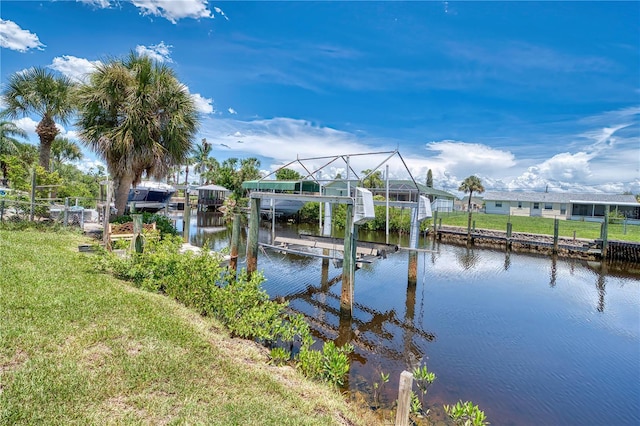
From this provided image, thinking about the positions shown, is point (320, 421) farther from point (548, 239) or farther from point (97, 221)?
point (548, 239)

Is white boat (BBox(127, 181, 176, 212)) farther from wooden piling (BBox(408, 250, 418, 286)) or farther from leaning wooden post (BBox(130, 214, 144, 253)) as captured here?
wooden piling (BBox(408, 250, 418, 286))

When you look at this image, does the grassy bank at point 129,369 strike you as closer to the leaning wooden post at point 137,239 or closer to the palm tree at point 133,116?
the leaning wooden post at point 137,239

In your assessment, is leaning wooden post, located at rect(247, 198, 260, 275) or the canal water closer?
the canal water

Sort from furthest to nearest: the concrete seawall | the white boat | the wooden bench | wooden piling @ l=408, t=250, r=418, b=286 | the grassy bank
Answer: the white boat < the concrete seawall < wooden piling @ l=408, t=250, r=418, b=286 < the wooden bench < the grassy bank

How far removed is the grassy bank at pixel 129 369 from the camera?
3314mm

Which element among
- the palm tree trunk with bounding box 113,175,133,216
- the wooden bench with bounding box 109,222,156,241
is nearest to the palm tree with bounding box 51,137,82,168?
the palm tree trunk with bounding box 113,175,133,216

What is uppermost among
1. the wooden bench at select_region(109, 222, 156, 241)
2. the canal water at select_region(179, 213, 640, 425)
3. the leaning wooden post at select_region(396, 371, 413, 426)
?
the wooden bench at select_region(109, 222, 156, 241)

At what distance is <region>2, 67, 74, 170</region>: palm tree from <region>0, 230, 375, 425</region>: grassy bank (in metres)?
13.5

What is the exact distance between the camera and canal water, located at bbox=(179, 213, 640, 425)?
6.08 meters

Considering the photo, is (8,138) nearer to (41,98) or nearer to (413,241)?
(41,98)

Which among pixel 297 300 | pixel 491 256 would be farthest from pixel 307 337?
pixel 491 256

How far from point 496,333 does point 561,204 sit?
44.0m

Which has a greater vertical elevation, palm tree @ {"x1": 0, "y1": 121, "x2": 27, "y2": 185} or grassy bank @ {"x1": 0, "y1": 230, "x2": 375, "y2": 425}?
palm tree @ {"x1": 0, "y1": 121, "x2": 27, "y2": 185}

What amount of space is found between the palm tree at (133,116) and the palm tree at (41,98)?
4.14 meters
